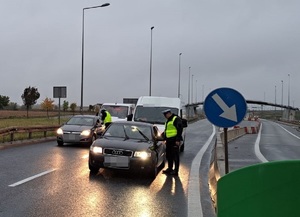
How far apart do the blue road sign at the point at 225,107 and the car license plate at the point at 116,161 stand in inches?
104

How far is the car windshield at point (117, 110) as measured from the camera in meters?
22.5

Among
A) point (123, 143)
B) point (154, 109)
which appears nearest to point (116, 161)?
point (123, 143)

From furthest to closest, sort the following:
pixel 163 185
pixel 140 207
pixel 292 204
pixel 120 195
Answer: pixel 163 185 < pixel 120 195 < pixel 140 207 < pixel 292 204

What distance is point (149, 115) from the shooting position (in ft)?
51.4

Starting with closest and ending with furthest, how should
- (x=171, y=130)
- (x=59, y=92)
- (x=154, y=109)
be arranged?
(x=171, y=130) < (x=154, y=109) < (x=59, y=92)

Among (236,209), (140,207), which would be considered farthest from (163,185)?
(236,209)

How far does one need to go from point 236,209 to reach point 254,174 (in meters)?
0.32

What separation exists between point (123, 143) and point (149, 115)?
20.8 feet

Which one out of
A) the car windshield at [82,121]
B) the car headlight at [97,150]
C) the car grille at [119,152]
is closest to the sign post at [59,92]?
the car windshield at [82,121]

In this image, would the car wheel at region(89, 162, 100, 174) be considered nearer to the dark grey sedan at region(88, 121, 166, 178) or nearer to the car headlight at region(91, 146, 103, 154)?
the dark grey sedan at region(88, 121, 166, 178)

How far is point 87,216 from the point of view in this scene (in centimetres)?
564

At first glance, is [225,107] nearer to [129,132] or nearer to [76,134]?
[129,132]

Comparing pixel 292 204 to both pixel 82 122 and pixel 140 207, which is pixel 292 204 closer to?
pixel 140 207

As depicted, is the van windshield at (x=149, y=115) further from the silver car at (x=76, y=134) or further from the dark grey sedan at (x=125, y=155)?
the dark grey sedan at (x=125, y=155)
